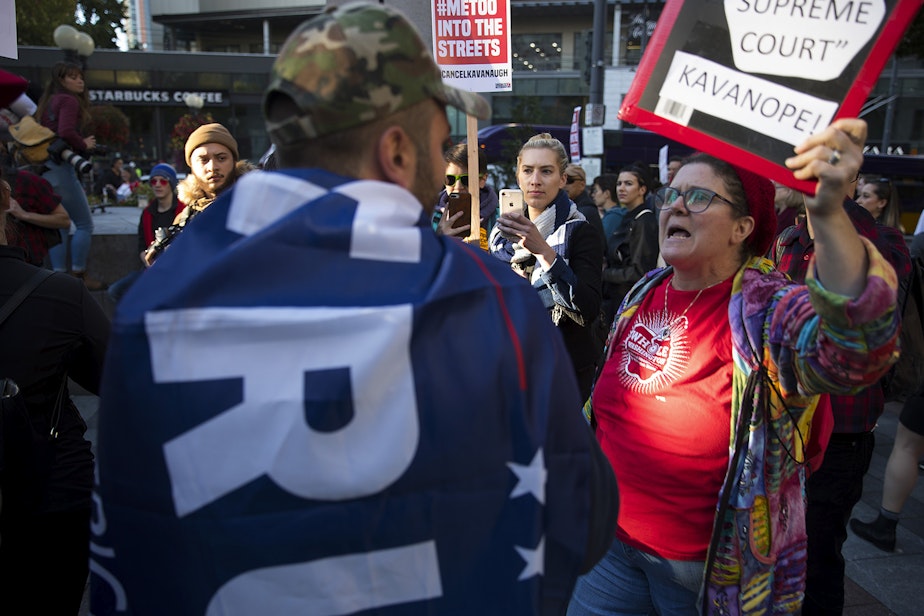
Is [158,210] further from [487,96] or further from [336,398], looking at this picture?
[487,96]

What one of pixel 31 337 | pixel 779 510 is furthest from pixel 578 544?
pixel 31 337

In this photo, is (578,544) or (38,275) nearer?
(578,544)

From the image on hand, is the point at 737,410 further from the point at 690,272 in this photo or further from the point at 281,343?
the point at 281,343

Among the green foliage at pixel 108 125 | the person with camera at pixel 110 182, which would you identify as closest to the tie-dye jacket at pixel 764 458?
the green foliage at pixel 108 125

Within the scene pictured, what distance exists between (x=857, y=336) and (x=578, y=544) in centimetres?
73

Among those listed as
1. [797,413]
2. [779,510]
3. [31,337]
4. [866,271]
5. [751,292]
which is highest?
[866,271]

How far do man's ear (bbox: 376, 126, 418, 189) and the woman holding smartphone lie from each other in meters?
2.01

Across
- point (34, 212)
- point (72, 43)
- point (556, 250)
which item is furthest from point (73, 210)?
point (556, 250)

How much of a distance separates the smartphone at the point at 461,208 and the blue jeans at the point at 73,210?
148 inches

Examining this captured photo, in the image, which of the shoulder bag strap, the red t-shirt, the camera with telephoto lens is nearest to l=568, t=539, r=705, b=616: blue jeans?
the red t-shirt

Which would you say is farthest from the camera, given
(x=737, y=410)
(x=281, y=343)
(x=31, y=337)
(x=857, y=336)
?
(x=31, y=337)

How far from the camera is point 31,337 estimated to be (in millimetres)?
2084

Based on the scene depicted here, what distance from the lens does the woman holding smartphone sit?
131 inches

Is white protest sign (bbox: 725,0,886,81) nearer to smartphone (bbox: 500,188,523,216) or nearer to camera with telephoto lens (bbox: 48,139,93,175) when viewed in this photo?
smartphone (bbox: 500,188,523,216)
